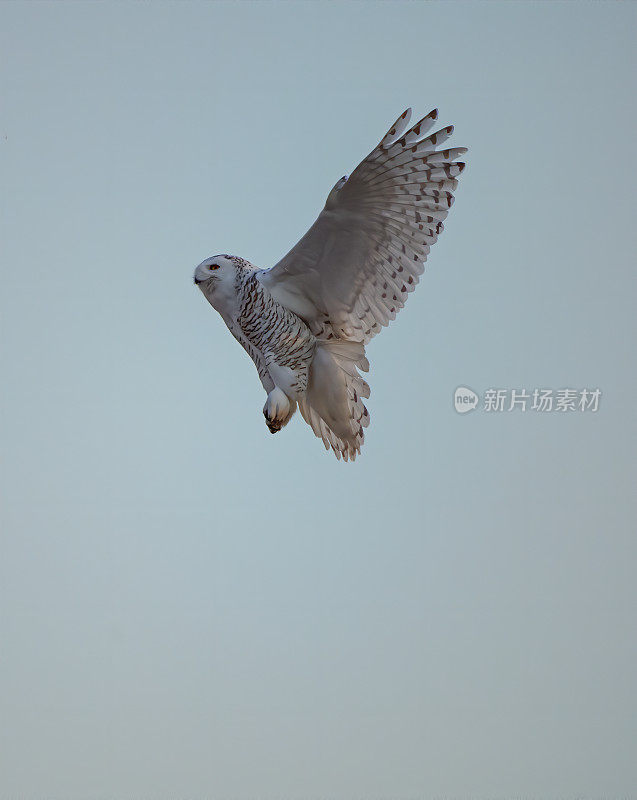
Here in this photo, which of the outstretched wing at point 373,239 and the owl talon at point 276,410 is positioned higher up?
the outstretched wing at point 373,239

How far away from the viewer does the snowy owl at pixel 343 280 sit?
5.69ft

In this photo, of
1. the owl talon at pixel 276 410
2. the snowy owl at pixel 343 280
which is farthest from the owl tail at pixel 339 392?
the owl talon at pixel 276 410

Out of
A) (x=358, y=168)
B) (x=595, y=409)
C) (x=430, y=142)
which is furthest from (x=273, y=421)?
(x=595, y=409)

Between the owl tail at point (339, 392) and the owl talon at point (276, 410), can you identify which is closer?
the owl talon at point (276, 410)

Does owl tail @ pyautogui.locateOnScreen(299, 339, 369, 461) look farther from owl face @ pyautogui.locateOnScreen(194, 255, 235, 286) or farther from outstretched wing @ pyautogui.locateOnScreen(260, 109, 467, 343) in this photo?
owl face @ pyautogui.locateOnScreen(194, 255, 235, 286)

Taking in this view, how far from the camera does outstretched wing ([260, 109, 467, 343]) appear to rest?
172 centimetres

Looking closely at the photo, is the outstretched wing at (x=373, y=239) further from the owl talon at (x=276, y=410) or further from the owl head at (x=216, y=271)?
the owl talon at (x=276, y=410)

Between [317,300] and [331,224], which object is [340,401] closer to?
[317,300]

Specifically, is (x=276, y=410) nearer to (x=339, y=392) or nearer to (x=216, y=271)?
(x=339, y=392)

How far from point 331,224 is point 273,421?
421mm

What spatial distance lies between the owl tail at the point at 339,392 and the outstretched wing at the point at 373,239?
4cm

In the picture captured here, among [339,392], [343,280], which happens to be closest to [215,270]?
[343,280]

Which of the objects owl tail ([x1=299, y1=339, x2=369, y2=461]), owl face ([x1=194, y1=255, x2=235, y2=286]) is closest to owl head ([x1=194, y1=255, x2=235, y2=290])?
owl face ([x1=194, y1=255, x2=235, y2=286])

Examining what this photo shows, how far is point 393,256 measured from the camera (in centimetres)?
184
